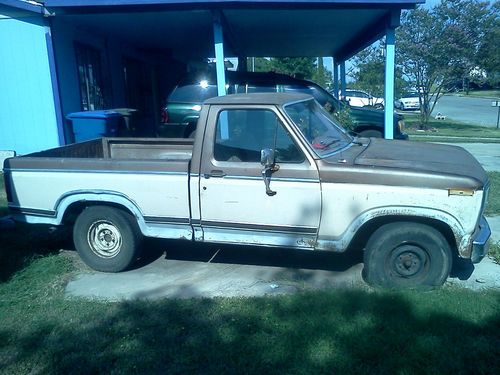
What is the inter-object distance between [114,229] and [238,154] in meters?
1.61

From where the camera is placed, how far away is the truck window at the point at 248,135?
14.6 feet

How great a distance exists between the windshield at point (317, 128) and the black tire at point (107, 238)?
2.00m

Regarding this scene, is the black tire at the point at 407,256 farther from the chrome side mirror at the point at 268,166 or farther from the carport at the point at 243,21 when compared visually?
the carport at the point at 243,21

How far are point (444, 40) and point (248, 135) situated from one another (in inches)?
689

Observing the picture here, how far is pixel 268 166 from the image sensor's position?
14.0ft

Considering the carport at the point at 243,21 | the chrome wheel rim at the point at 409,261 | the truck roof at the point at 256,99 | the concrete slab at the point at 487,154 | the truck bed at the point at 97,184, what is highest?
the carport at the point at 243,21

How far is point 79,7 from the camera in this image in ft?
28.9

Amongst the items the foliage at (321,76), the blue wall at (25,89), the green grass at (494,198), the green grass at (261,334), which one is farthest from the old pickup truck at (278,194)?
the foliage at (321,76)

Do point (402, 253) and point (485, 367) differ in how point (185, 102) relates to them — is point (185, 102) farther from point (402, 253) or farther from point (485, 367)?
point (485, 367)

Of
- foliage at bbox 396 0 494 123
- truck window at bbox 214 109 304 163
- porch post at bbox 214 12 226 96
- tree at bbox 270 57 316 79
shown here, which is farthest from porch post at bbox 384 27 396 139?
tree at bbox 270 57 316 79

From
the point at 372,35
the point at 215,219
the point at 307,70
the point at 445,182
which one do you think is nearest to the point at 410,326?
the point at 445,182

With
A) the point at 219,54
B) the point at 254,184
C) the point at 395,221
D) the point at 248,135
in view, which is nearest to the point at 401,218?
the point at 395,221

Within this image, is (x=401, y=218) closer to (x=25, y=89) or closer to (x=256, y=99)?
(x=256, y=99)

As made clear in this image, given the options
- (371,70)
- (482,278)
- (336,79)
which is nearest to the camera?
(482,278)
